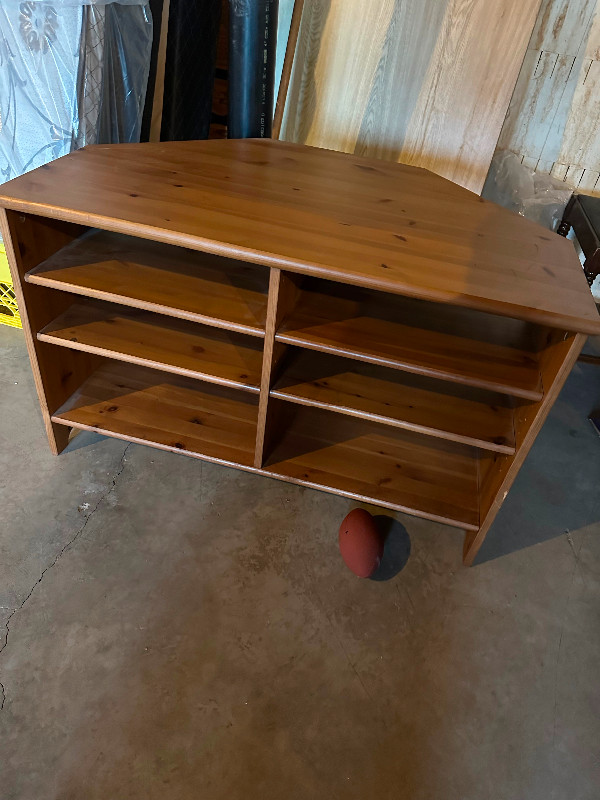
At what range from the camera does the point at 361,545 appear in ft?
4.95

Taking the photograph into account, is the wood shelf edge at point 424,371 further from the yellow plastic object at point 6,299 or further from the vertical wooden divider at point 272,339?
the yellow plastic object at point 6,299

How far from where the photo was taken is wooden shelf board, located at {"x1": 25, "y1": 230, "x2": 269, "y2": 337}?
1.37 meters

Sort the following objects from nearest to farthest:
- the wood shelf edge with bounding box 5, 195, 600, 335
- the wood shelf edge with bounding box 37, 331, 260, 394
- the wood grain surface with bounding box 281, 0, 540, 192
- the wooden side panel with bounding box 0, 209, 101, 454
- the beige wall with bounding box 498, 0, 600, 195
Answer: the wood shelf edge with bounding box 5, 195, 600, 335 < the wooden side panel with bounding box 0, 209, 101, 454 < the wood shelf edge with bounding box 37, 331, 260, 394 < the wood grain surface with bounding box 281, 0, 540, 192 < the beige wall with bounding box 498, 0, 600, 195

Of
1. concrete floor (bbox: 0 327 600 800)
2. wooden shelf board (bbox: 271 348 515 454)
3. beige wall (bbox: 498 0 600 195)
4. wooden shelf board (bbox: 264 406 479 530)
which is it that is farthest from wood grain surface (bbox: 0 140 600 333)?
beige wall (bbox: 498 0 600 195)

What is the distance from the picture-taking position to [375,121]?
214 cm

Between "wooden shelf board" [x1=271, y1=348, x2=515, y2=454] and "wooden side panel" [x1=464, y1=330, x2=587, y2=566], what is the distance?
0.04m

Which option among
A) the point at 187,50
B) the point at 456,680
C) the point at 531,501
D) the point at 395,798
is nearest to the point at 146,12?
the point at 187,50

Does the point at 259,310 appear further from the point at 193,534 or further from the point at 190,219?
the point at 193,534

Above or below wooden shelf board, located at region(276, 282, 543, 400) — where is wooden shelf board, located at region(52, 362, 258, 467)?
below

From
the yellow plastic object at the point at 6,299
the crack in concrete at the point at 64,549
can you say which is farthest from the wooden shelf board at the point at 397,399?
the yellow plastic object at the point at 6,299

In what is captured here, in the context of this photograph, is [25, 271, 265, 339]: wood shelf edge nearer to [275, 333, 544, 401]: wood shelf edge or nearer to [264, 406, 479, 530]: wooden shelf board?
[275, 333, 544, 401]: wood shelf edge

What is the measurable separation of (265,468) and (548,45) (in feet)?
7.02

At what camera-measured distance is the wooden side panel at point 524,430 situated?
119cm

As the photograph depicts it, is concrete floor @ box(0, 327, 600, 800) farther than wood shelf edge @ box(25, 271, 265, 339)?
No
